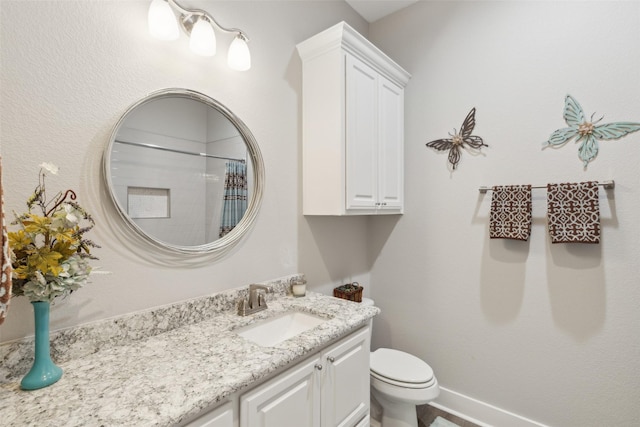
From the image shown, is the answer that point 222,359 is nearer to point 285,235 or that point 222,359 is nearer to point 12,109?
point 285,235

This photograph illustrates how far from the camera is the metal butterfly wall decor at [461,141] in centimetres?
191

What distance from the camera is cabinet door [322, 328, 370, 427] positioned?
122 centimetres

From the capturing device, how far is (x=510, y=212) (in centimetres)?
171

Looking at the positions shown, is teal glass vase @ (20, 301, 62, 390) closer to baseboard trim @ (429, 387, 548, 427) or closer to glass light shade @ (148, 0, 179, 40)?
glass light shade @ (148, 0, 179, 40)

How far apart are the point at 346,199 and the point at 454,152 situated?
895 mm

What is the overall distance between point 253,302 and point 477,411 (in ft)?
5.38

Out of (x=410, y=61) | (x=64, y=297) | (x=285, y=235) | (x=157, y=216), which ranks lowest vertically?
A: (x=64, y=297)

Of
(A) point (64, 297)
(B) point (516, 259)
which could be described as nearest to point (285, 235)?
(A) point (64, 297)

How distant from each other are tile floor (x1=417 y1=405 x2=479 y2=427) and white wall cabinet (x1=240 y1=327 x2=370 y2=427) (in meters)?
0.65

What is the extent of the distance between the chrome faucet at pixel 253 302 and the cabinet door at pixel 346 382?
0.41 metres

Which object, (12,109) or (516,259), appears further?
(516,259)

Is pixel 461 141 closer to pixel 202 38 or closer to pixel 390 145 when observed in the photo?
pixel 390 145

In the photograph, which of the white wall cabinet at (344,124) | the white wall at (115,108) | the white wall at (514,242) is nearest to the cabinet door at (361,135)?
the white wall cabinet at (344,124)

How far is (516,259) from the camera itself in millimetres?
1766
